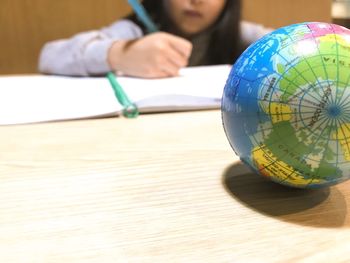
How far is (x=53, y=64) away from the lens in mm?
1054

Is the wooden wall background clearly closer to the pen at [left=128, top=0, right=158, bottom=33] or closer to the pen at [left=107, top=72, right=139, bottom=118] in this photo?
the pen at [left=128, top=0, right=158, bottom=33]

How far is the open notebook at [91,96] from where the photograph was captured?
2.19 ft

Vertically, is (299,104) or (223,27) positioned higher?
(299,104)

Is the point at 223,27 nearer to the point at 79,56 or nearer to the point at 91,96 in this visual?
the point at 79,56

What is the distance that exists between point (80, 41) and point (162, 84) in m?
0.36

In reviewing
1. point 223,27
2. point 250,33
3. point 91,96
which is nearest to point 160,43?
point 91,96

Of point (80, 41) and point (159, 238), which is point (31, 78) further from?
point (159, 238)

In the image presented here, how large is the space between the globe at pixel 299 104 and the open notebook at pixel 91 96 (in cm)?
34

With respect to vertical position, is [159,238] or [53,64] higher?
[159,238]

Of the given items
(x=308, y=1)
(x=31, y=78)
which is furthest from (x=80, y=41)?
(x=308, y=1)

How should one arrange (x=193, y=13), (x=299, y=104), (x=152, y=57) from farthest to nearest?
(x=193, y=13), (x=152, y=57), (x=299, y=104)

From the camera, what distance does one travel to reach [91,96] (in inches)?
29.6

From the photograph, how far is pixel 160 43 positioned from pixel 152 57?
0.05 metres

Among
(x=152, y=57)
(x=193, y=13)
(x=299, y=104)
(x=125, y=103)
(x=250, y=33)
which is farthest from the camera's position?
(x=250, y=33)
